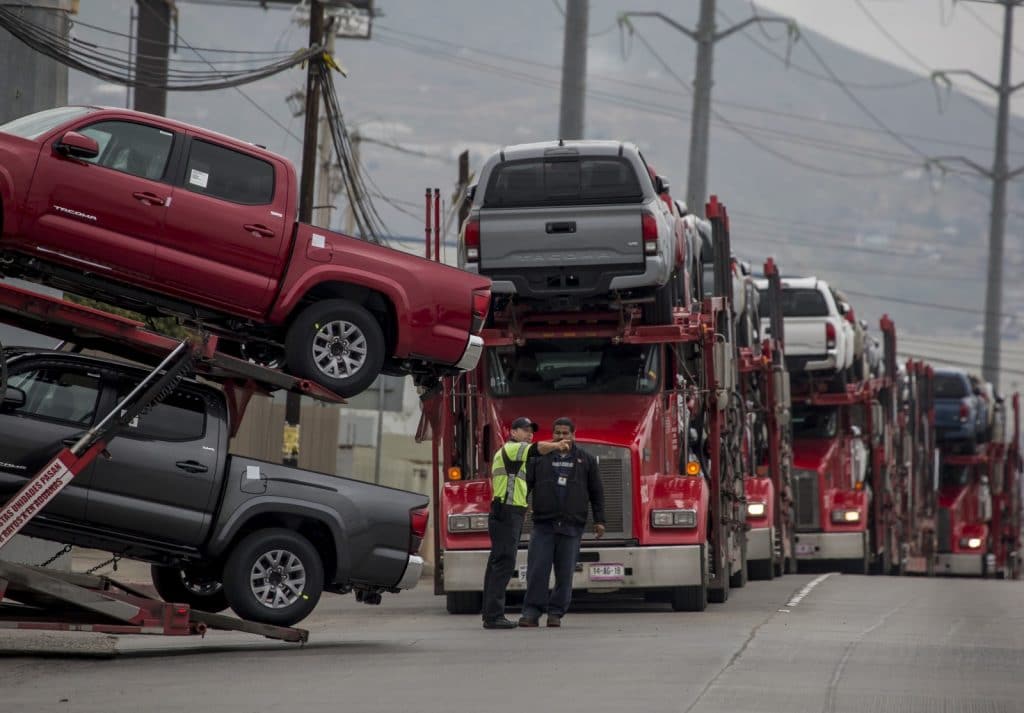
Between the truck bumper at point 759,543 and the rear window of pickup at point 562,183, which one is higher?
the rear window of pickup at point 562,183

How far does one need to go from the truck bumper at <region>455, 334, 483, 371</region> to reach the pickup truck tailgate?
2.61 m

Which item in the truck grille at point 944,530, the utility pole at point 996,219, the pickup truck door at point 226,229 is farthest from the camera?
the utility pole at point 996,219

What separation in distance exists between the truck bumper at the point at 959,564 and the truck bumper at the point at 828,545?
44.2 feet

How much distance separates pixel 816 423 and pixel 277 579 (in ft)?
60.6

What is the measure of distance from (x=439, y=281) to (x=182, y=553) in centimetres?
303

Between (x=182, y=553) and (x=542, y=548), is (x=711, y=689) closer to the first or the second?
(x=182, y=553)

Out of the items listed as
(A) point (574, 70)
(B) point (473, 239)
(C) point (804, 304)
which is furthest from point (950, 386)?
(B) point (473, 239)

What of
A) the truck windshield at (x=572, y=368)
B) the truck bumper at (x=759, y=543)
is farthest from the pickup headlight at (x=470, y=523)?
the truck bumper at (x=759, y=543)

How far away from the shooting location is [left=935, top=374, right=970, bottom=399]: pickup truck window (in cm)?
4361

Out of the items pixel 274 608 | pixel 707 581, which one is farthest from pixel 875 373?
pixel 274 608

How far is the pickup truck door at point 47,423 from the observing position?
12.2 metres

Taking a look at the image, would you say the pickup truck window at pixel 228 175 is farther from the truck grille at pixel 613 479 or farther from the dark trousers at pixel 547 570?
the truck grille at pixel 613 479

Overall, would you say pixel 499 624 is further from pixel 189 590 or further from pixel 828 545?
pixel 828 545

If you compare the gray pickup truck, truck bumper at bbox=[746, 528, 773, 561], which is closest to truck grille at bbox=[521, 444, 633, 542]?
the gray pickup truck
